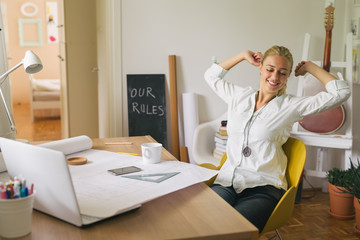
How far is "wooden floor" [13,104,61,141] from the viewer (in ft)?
17.9

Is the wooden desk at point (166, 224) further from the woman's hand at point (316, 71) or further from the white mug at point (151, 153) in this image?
the woman's hand at point (316, 71)

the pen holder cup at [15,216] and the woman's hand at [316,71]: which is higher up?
the woman's hand at [316,71]

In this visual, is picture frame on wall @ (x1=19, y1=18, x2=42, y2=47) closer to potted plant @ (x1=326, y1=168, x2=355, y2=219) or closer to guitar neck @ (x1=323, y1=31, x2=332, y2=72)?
guitar neck @ (x1=323, y1=31, x2=332, y2=72)

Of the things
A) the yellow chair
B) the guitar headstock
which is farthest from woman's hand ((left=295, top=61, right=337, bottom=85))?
the guitar headstock

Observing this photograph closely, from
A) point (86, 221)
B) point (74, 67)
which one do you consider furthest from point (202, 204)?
point (74, 67)

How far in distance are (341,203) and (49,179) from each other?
2.37 metres

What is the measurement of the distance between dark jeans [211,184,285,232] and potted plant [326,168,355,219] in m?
1.19

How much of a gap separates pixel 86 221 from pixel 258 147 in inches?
41.7

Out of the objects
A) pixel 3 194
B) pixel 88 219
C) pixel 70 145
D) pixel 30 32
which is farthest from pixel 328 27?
pixel 30 32

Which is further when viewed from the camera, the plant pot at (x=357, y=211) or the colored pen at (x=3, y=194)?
the plant pot at (x=357, y=211)

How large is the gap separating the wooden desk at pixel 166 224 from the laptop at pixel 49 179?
1.0 inches

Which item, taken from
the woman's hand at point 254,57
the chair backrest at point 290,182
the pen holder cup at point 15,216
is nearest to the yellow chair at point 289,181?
the chair backrest at point 290,182

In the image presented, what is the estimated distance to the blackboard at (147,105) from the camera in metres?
2.97

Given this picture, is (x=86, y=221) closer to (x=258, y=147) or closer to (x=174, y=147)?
(x=258, y=147)
